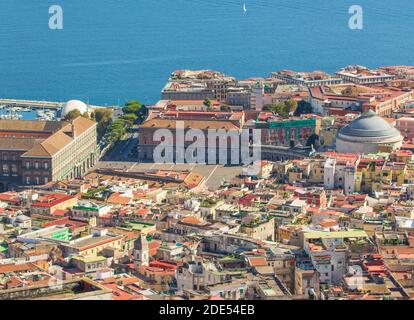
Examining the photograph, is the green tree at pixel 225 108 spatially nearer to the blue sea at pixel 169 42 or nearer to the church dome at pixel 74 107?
the church dome at pixel 74 107

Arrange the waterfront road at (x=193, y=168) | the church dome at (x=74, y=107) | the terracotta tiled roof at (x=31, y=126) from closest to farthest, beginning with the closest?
the waterfront road at (x=193, y=168)
the terracotta tiled roof at (x=31, y=126)
the church dome at (x=74, y=107)

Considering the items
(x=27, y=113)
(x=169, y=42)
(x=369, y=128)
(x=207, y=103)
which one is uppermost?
(x=169, y=42)

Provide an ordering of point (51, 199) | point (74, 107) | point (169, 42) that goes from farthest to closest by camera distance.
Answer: point (169, 42), point (74, 107), point (51, 199)

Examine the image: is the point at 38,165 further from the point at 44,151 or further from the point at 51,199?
the point at 51,199

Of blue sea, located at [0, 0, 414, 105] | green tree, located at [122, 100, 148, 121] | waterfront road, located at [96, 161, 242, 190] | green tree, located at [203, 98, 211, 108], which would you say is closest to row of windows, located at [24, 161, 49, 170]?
waterfront road, located at [96, 161, 242, 190]

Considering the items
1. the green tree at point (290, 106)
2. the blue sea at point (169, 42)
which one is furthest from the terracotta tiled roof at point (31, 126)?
the blue sea at point (169, 42)

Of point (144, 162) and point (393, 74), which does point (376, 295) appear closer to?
point (144, 162)

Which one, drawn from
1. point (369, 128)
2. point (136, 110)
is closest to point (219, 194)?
point (369, 128)

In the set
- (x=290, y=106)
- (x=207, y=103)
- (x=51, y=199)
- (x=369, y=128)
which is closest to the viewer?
(x=51, y=199)
